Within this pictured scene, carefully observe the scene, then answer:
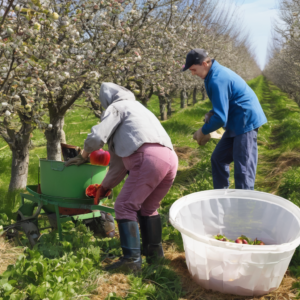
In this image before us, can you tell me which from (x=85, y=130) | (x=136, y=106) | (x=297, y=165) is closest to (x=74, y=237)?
(x=136, y=106)

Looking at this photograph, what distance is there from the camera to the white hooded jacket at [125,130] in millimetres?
2686

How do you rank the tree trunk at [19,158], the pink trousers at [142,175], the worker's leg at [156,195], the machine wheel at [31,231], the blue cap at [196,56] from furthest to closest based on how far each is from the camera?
the tree trunk at [19,158]
the blue cap at [196,56]
the machine wheel at [31,231]
the worker's leg at [156,195]
the pink trousers at [142,175]

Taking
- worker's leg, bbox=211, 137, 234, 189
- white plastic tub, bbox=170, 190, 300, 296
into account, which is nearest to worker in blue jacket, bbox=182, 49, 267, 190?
worker's leg, bbox=211, 137, 234, 189

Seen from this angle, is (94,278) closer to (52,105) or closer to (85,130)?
(52,105)

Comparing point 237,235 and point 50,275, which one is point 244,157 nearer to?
point 237,235

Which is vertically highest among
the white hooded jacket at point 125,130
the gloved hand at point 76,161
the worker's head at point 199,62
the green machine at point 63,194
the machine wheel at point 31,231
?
the worker's head at point 199,62

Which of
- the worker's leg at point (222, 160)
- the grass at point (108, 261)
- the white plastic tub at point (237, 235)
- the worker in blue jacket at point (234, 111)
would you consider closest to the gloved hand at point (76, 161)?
the grass at point (108, 261)

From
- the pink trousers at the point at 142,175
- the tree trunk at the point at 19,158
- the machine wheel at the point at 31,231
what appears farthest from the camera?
the tree trunk at the point at 19,158

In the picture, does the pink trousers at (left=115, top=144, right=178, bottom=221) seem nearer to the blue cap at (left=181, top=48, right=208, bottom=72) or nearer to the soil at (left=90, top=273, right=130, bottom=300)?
the soil at (left=90, top=273, right=130, bottom=300)

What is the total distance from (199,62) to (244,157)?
42.8 inches

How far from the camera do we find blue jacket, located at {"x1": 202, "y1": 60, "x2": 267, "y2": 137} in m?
3.32

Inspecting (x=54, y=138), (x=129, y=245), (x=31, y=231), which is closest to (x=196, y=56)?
(x=129, y=245)

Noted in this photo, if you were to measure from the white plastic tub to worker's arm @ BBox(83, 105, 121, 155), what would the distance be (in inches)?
32.2

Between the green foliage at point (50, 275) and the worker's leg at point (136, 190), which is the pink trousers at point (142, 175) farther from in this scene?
the green foliage at point (50, 275)
